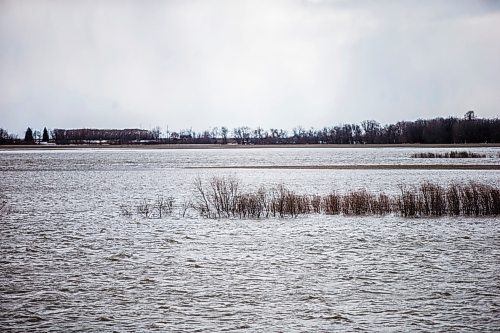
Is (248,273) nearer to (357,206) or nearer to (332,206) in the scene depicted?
(332,206)

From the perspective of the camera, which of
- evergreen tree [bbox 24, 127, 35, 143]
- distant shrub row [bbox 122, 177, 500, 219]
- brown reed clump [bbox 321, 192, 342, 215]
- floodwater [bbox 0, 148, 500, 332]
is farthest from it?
evergreen tree [bbox 24, 127, 35, 143]

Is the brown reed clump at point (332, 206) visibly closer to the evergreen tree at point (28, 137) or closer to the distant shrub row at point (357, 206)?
the distant shrub row at point (357, 206)

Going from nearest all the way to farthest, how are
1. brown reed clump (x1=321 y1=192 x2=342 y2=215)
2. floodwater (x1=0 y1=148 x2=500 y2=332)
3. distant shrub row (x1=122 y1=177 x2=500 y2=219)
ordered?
floodwater (x1=0 y1=148 x2=500 y2=332) < distant shrub row (x1=122 y1=177 x2=500 y2=219) < brown reed clump (x1=321 y1=192 x2=342 y2=215)

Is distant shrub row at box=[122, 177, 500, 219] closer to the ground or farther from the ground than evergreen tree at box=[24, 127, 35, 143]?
closer to the ground

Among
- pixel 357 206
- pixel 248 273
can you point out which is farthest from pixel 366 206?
pixel 248 273

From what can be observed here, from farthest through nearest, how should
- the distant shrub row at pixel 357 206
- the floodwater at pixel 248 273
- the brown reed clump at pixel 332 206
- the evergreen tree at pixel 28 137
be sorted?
the evergreen tree at pixel 28 137 → the brown reed clump at pixel 332 206 → the distant shrub row at pixel 357 206 → the floodwater at pixel 248 273

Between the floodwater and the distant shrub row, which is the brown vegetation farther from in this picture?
the floodwater

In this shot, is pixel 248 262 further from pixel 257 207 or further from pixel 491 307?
pixel 257 207

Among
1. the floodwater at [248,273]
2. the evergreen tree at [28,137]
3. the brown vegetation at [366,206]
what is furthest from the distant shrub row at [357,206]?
the evergreen tree at [28,137]

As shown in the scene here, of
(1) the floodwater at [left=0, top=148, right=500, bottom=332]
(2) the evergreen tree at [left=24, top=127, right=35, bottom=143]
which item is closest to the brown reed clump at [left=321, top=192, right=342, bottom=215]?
(1) the floodwater at [left=0, top=148, right=500, bottom=332]

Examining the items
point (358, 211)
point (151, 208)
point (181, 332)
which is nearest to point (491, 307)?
point (181, 332)

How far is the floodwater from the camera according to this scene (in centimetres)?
921

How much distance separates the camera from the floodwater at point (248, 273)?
921 centimetres

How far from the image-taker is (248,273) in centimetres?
1245
